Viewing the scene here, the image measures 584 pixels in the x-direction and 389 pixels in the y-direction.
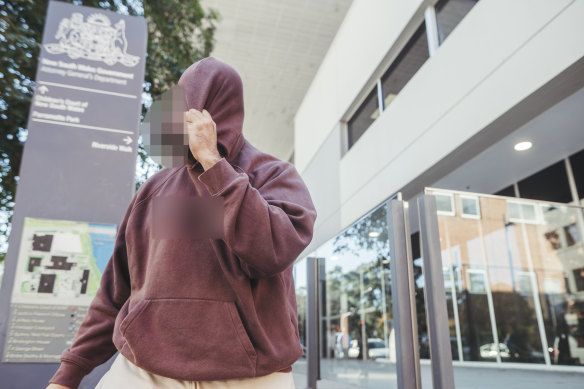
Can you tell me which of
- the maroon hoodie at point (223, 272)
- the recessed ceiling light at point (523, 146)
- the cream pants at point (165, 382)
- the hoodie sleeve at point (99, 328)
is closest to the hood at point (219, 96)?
the maroon hoodie at point (223, 272)

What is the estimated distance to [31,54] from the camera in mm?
5781

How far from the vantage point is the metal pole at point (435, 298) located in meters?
2.45

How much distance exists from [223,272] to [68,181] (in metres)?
2.43

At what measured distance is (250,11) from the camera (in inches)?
550

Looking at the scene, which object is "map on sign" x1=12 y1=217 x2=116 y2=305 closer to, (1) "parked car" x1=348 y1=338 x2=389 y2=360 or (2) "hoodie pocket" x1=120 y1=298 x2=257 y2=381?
(2) "hoodie pocket" x1=120 y1=298 x2=257 y2=381

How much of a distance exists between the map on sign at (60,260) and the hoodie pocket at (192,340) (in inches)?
84.8

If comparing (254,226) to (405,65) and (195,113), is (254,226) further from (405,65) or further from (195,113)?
(405,65)

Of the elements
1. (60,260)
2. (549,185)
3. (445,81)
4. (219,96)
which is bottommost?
(60,260)

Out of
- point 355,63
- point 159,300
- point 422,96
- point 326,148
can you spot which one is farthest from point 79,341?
point 326,148

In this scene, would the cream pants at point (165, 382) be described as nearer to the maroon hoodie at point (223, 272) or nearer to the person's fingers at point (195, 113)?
the maroon hoodie at point (223, 272)

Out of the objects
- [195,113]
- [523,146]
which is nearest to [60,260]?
[195,113]

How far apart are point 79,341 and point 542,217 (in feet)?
22.2

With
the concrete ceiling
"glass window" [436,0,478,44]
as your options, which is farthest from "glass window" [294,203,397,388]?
the concrete ceiling

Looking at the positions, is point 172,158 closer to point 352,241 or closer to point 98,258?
point 98,258
